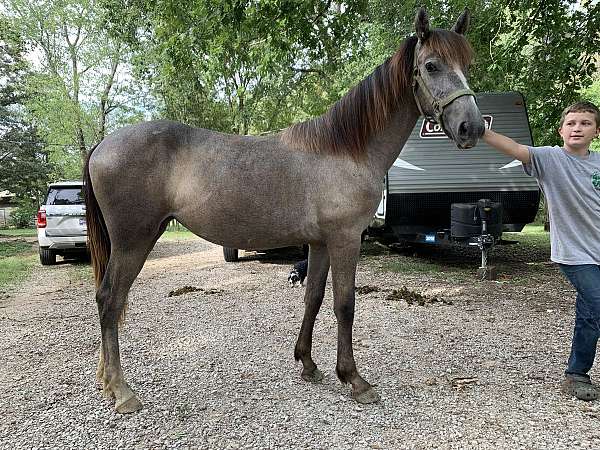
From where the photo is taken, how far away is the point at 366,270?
8.00 metres

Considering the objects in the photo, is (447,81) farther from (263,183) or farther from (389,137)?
(263,183)

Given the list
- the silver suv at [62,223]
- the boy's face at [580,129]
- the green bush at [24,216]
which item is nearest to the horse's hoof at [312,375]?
the boy's face at [580,129]

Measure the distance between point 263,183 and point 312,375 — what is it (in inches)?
58.1

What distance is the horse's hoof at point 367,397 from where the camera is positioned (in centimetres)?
288

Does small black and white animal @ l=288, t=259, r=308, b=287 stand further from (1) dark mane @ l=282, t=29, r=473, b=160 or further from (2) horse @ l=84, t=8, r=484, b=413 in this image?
(1) dark mane @ l=282, t=29, r=473, b=160

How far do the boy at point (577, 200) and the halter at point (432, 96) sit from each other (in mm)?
332

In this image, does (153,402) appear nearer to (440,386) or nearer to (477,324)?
(440,386)

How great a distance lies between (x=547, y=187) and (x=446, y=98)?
92 cm

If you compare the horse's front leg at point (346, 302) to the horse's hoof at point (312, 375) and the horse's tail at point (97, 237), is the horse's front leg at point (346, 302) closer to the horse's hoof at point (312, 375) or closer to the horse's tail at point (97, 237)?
the horse's hoof at point (312, 375)

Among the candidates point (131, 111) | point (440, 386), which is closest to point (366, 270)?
point (440, 386)

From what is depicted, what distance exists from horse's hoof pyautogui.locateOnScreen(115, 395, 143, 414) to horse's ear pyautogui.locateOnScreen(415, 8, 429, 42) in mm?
2889

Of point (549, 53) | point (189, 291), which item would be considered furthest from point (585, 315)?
point (549, 53)

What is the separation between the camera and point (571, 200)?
2.77m

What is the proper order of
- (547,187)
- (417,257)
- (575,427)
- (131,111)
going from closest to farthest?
(575,427) < (547,187) < (417,257) < (131,111)
